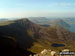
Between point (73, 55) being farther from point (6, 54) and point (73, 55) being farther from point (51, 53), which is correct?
point (6, 54)

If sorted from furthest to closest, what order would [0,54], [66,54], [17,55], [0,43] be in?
1. [0,43]
2. [17,55]
3. [0,54]
4. [66,54]

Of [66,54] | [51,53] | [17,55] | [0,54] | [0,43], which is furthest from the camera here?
[0,43]

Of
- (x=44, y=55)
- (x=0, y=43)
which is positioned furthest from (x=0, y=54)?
(x=44, y=55)

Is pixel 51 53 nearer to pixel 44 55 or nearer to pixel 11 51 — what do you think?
pixel 44 55

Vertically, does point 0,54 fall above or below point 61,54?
below

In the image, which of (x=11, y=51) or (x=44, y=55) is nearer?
(x=44, y=55)

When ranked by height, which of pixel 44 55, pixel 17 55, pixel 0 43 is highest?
pixel 44 55

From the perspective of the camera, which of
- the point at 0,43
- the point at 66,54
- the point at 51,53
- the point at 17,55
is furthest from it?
the point at 0,43

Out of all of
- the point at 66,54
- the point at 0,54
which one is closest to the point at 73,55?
the point at 66,54

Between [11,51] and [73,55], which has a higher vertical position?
[73,55]
